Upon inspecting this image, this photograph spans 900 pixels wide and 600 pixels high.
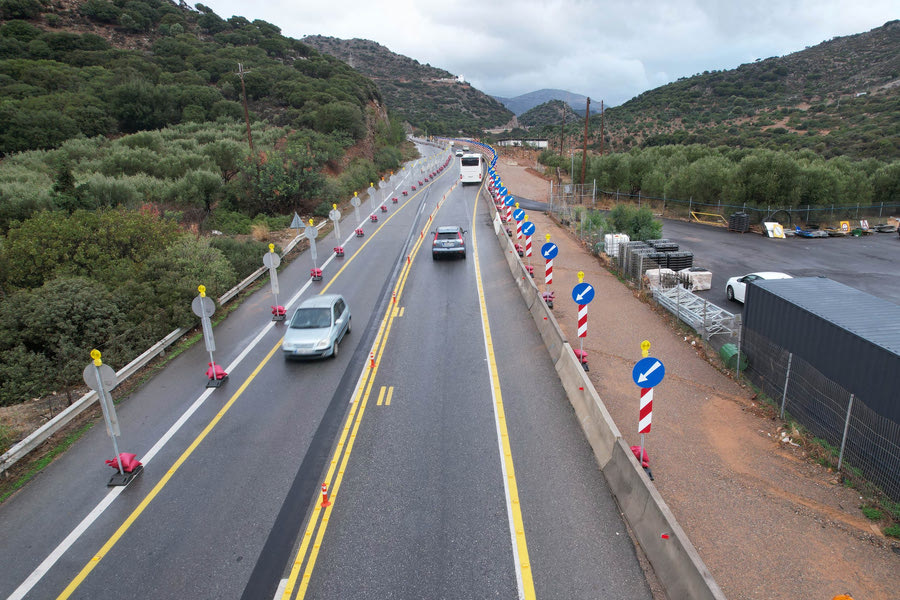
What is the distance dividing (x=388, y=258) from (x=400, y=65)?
18789 cm

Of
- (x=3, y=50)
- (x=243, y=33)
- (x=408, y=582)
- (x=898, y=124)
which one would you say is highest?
(x=243, y=33)

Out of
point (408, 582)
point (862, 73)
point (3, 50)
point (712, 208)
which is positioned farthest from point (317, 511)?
point (862, 73)

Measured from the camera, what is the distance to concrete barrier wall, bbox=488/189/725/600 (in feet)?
21.3

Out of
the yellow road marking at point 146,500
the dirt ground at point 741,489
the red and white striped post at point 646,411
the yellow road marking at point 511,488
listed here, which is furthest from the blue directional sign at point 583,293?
the yellow road marking at point 146,500

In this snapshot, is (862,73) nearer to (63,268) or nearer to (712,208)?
(712,208)

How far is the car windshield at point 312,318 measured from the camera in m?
15.5

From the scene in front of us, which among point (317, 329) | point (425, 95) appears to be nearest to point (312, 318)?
point (317, 329)

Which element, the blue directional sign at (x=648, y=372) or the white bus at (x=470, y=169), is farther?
the white bus at (x=470, y=169)

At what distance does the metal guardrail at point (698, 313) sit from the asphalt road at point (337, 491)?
487 centimetres

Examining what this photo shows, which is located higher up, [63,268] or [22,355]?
[63,268]

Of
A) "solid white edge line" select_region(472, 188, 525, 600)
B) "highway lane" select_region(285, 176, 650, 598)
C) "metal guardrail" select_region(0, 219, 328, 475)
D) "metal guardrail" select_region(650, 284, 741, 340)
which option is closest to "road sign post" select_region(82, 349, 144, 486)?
"metal guardrail" select_region(0, 219, 328, 475)

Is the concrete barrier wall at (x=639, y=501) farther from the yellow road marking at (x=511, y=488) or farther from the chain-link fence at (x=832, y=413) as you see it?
the chain-link fence at (x=832, y=413)

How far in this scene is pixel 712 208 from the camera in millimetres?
40750

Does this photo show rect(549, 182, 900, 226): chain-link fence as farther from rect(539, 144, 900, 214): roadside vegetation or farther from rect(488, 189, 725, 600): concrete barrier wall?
rect(488, 189, 725, 600): concrete barrier wall
